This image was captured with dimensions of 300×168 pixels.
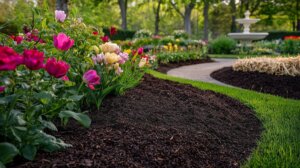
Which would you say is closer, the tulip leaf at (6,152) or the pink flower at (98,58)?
the tulip leaf at (6,152)

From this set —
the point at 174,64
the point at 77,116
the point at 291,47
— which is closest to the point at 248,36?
Result: the point at 291,47

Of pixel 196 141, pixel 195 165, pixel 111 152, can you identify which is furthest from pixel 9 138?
pixel 196 141

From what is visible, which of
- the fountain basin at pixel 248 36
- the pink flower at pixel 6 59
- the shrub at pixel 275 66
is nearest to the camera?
the pink flower at pixel 6 59

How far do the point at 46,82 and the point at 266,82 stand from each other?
193 inches

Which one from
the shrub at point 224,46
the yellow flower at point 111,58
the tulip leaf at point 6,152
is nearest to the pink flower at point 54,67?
the tulip leaf at point 6,152

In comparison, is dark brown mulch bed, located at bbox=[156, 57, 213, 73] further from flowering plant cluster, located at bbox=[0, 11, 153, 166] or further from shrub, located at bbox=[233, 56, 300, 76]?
flowering plant cluster, located at bbox=[0, 11, 153, 166]

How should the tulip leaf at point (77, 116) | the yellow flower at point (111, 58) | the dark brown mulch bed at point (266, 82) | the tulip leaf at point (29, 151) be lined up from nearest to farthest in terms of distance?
the tulip leaf at point (29, 151) → the tulip leaf at point (77, 116) → the yellow flower at point (111, 58) → the dark brown mulch bed at point (266, 82)

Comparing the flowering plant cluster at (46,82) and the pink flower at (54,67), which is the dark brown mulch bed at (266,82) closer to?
the flowering plant cluster at (46,82)

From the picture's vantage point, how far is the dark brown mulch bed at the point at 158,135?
216cm

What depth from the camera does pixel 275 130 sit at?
3469mm

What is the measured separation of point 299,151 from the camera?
2848 mm

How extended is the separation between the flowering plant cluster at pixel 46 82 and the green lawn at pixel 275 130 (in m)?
1.40

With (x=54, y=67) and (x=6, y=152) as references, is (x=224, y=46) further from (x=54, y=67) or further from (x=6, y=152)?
(x=6, y=152)

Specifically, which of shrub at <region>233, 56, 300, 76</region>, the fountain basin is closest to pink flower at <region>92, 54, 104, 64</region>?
shrub at <region>233, 56, 300, 76</region>
